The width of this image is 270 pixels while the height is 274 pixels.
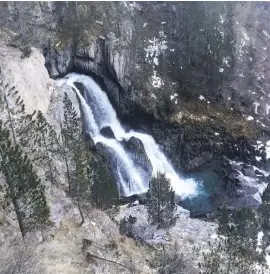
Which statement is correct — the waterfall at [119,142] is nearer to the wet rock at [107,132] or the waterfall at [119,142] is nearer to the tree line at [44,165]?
the wet rock at [107,132]

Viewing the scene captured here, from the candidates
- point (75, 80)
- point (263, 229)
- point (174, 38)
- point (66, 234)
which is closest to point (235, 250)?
point (263, 229)

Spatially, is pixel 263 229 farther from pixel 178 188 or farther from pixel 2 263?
pixel 2 263

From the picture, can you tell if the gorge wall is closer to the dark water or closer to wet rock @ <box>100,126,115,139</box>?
the dark water

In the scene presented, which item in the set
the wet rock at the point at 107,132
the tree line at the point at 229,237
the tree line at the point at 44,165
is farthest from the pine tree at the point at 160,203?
the wet rock at the point at 107,132

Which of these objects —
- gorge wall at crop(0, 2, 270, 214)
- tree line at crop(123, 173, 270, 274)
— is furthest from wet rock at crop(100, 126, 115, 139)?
tree line at crop(123, 173, 270, 274)

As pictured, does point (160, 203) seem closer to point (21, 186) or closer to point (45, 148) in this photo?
point (45, 148)
